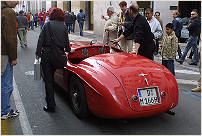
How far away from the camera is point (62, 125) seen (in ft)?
12.6

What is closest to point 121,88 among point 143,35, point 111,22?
point 143,35

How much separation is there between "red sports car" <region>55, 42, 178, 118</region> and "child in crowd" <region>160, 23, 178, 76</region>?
2.24 m

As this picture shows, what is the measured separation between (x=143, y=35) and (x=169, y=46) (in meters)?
1.09

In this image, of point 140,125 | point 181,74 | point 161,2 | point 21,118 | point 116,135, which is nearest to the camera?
point 116,135

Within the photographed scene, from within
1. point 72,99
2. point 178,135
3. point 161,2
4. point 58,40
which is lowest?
point 178,135

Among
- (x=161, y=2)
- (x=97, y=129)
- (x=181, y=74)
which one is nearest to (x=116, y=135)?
(x=97, y=129)

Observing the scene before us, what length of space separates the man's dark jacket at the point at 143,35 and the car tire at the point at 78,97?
1837 millimetres

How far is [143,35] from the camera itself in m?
5.50

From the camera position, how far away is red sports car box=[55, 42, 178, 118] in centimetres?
346

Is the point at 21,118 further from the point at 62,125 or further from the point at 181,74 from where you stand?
the point at 181,74

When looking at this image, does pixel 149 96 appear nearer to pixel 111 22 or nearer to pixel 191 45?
pixel 111 22

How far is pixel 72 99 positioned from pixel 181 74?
4109mm

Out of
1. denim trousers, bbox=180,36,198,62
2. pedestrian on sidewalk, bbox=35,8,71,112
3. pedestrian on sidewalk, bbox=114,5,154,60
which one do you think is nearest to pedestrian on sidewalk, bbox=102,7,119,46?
pedestrian on sidewalk, bbox=114,5,154,60

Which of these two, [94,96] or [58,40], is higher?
[58,40]
